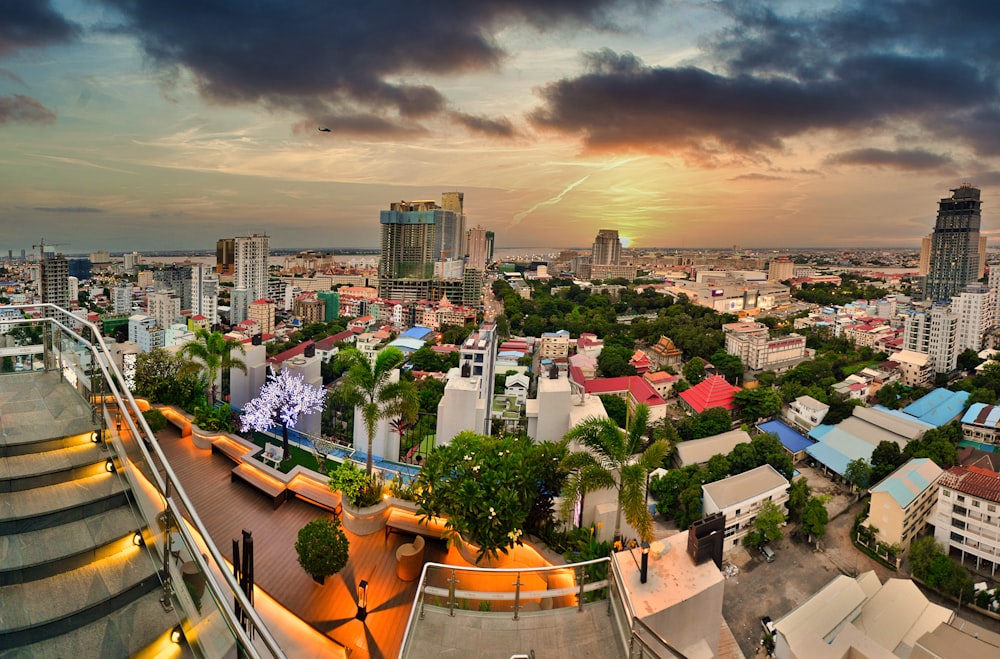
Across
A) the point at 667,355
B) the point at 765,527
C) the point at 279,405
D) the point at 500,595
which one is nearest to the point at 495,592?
the point at 500,595

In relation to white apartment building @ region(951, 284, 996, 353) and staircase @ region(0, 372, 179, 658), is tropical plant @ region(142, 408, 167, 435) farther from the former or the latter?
white apartment building @ region(951, 284, 996, 353)

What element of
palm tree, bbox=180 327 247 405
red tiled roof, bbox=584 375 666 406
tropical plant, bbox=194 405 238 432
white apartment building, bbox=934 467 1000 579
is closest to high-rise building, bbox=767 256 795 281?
red tiled roof, bbox=584 375 666 406

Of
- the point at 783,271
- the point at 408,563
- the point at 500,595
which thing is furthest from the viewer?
the point at 783,271

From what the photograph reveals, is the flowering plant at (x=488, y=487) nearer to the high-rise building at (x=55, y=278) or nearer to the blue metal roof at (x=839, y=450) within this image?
the blue metal roof at (x=839, y=450)

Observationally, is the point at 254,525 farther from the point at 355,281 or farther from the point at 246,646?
the point at 355,281

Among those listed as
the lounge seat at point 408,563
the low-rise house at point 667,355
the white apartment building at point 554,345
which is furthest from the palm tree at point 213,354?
the low-rise house at point 667,355

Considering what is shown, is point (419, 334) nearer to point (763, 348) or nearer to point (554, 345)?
point (554, 345)

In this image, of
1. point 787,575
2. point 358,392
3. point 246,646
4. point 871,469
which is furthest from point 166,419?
point 871,469
